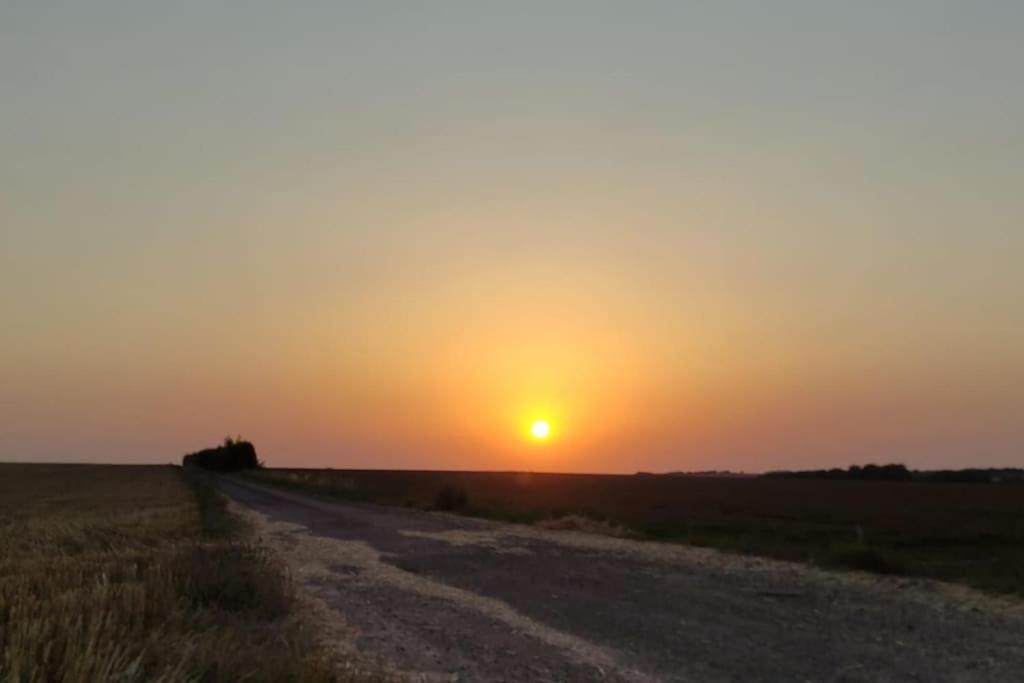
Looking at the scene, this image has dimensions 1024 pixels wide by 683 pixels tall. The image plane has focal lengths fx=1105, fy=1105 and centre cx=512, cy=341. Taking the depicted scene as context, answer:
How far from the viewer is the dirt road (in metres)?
13.8

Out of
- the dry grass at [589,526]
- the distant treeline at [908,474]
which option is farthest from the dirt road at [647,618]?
the distant treeline at [908,474]

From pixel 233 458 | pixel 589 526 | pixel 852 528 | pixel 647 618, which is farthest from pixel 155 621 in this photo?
pixel 233 458

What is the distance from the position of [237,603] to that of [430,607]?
19.1ft

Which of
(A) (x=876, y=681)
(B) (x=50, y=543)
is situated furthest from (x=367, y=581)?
(A) (x=876, y=681)

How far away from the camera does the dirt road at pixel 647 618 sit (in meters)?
13.8

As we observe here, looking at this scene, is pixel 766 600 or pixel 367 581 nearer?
pixel 766 600

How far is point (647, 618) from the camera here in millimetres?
17938

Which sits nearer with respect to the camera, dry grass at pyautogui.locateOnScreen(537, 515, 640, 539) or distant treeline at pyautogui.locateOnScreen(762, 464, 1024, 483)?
dry grass at pyautogui.locateOnScreen(537, 515, 640, 539)

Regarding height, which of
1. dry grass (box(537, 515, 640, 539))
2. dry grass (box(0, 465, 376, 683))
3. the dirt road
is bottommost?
the dirt road

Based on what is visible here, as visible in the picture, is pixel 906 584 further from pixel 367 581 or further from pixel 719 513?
pixel 719 513

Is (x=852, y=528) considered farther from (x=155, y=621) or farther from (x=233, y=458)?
(x=233, y=458)

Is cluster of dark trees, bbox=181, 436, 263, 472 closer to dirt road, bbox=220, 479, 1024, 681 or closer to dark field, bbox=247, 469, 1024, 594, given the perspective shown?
dark field, bbox=247, 469, 1024, 594

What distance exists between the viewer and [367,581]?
76.4 feet

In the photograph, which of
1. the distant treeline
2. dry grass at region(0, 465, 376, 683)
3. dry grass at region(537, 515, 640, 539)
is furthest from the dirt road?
the distant treeline
